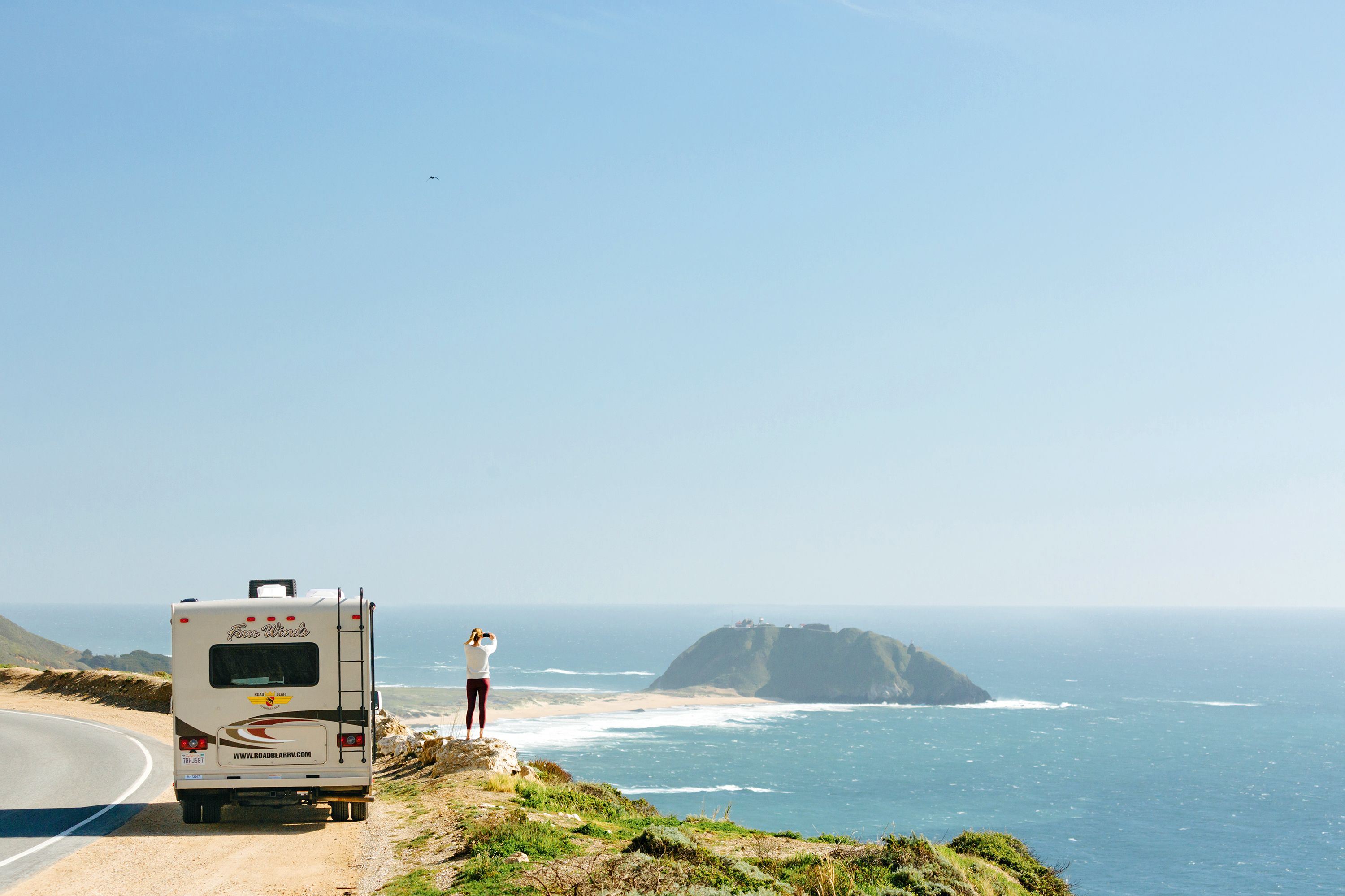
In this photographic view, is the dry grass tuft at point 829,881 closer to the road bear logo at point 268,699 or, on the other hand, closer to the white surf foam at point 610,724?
the road bear logo at point 268,699

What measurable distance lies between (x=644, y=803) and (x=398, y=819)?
23.7ft

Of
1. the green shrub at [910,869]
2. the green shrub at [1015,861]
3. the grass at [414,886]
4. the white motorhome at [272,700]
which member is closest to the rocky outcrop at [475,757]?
the white motorhome at [272,700]

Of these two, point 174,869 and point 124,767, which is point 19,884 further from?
point 124,767

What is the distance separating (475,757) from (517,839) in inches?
257

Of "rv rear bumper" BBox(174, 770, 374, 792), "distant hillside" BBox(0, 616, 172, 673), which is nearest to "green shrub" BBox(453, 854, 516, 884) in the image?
"rv rear bumper" BBox(174, 770, 374, 792)

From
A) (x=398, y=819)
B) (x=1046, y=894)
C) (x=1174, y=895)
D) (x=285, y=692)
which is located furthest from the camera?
(x=1174, y=895)

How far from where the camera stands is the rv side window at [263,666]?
13.8 metres

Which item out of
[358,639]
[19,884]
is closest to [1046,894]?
[358,639]

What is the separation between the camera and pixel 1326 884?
268 feet

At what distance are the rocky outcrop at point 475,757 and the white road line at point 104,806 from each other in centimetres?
523

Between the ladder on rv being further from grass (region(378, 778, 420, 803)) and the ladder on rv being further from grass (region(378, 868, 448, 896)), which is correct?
grass (region(378, 778, 420, 803))

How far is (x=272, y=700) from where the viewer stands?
13789 mm

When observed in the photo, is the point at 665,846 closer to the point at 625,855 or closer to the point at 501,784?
the point at 625,855

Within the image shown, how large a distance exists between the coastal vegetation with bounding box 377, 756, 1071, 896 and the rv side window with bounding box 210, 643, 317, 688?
2.84 m
